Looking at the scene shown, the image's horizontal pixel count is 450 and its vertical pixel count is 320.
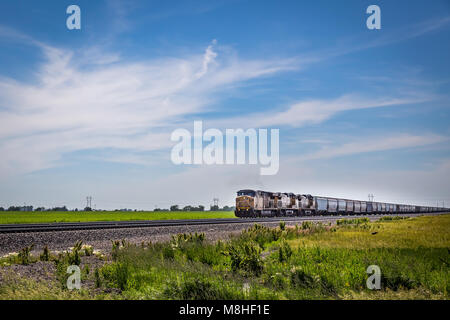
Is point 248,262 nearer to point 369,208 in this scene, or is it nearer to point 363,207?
point 363,207

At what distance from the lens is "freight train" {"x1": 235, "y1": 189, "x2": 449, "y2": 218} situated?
2025 inches

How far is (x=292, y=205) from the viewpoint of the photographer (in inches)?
2453

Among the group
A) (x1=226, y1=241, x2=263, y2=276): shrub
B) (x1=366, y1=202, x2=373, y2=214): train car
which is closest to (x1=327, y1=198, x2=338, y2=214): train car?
(x1=366, y1=202, x2=373, y2=214): train car

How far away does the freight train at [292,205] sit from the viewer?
51.4 metres

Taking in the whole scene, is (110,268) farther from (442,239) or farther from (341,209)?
(341,209)

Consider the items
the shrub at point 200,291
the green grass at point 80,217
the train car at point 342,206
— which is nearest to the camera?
the shrub at point 200,291

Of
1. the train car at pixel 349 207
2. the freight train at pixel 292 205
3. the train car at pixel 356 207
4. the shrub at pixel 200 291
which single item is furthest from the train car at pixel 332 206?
the shrub at pixel 200 291

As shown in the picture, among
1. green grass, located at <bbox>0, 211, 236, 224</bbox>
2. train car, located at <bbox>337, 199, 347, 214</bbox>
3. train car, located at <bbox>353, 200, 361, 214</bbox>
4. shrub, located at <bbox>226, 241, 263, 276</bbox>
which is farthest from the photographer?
train car, located at <bbox>353, 200, 361, 214</bbox>

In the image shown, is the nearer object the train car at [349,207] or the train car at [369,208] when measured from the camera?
the train car at [349,207]

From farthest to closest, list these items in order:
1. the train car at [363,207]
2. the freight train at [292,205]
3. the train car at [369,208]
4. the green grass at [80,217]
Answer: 1. the train car at [369,208]
2. the train car at [363,207]
3. the freight train at [292,205]
4. the green grass at [80,217]

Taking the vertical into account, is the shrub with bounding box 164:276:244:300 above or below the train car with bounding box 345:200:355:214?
above

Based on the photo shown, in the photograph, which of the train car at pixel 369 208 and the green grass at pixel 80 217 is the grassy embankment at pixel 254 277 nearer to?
the green grass at pixel 80 217

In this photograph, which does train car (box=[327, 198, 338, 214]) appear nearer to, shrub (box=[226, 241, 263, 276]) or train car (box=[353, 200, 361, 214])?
train car (box=[353, 200, 361, 214])

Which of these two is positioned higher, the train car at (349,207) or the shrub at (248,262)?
the shrub at (248,262)
